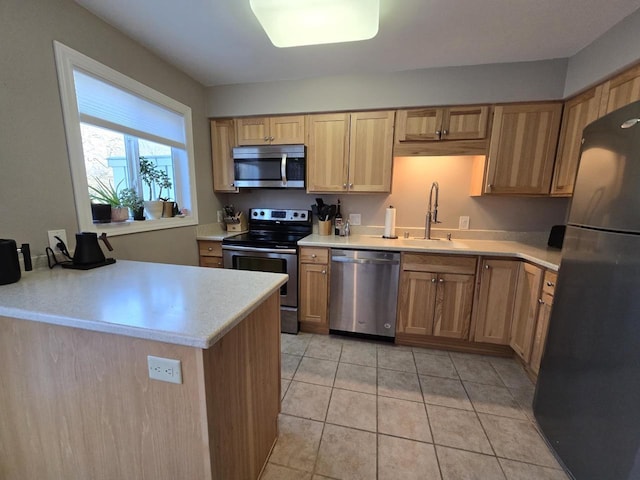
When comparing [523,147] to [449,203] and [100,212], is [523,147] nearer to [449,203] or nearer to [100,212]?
[449,203]

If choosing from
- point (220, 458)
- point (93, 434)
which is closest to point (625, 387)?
point (220, 458)

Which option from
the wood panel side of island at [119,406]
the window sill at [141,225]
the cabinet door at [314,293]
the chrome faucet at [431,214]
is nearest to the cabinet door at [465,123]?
the chrome faucet at [431,214]

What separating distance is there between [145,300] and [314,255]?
1577mm

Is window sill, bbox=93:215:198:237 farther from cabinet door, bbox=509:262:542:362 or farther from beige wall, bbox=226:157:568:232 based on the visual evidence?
cabinet door, bbox=509:262:542:362

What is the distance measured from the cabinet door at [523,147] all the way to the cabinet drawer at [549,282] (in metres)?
0.85

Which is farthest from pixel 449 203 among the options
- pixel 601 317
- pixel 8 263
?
pixel 8 263

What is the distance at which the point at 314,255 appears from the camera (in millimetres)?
2434

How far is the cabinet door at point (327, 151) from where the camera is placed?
8.24ft

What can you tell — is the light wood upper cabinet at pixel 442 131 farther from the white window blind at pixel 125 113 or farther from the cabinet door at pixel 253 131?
the white window blind at pixel 125 113

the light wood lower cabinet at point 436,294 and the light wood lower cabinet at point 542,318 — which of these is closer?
the light wood lower cabinet at point 542,318

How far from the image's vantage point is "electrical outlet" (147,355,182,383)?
78 cm

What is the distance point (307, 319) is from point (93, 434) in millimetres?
1752

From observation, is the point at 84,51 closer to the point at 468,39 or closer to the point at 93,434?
the point at 93,434

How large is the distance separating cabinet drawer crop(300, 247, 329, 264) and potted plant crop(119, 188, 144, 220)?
135 cm
